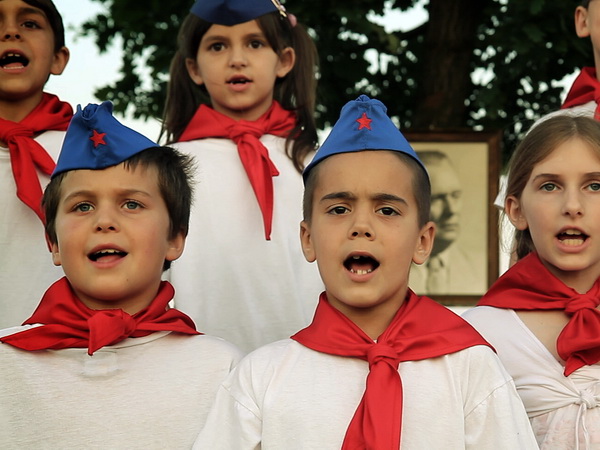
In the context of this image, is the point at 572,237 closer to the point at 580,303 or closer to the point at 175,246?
the point at 580,303

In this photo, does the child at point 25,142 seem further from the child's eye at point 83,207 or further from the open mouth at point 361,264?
the open mouth at point 361,264

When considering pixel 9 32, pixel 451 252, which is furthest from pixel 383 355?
pixel 451 252

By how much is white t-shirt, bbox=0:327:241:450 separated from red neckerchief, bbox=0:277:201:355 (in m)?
0.05

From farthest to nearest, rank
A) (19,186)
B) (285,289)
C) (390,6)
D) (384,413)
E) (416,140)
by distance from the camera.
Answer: (390,6) < (416,140) < (285,289) < (19,186) < (384,413)

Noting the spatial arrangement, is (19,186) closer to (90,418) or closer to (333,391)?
(90,418)

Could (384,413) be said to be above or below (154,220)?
below

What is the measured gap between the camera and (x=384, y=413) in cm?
369

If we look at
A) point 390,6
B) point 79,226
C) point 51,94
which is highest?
point 390,6

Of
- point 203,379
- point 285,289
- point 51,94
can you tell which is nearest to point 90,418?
point 203,379

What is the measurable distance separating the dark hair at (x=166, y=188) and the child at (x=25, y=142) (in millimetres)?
476

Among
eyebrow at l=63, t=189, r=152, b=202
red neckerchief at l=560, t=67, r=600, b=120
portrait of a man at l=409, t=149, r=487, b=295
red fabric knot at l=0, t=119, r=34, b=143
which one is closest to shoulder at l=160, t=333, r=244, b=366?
eyebrow at l=63, t=189, r=152, b=202

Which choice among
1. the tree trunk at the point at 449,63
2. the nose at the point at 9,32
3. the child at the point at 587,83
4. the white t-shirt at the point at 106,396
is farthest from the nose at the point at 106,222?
the tree trunk at the point at 449,63

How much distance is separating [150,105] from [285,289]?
372 centimetres

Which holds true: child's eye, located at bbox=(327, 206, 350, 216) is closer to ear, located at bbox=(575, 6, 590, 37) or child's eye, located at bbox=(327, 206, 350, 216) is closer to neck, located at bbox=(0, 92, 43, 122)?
neck, located at bbox=(0, 92, 43, 122)
